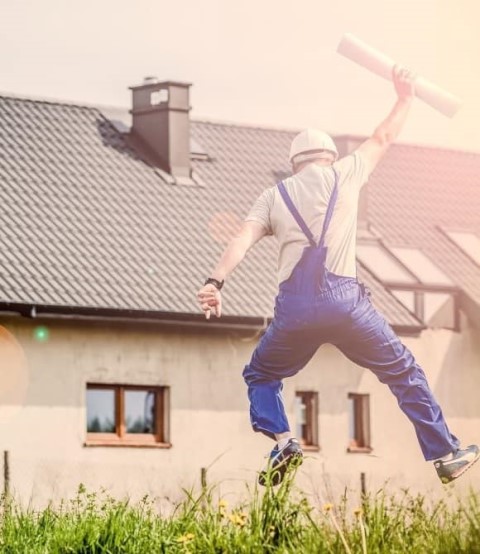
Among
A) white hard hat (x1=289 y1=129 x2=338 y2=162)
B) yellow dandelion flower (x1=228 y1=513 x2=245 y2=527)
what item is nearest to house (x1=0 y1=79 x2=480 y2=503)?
yellow dandelion flower (x1=228 y1=513 x2=245 y2=527)

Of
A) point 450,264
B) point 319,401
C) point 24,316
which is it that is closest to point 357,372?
point 319,401

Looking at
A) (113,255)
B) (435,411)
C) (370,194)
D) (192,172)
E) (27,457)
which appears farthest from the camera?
(370,194)

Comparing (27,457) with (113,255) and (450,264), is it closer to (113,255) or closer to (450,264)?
(113,255)

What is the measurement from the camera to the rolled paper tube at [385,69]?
1316 cm

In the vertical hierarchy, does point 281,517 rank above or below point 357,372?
below

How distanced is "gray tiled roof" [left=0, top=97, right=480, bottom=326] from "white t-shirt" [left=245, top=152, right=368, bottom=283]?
1762 cm

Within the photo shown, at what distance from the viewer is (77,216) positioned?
1310 inches

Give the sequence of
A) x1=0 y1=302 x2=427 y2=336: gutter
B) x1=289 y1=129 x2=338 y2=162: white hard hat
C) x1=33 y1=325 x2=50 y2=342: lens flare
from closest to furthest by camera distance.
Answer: x1=289 y1=129 x2=338 y2=162: white hard hat < x1=0 y1=302 x2=427 y2=336: gutter < x1=33 y1=325 x2=50 y2=342: lens flare

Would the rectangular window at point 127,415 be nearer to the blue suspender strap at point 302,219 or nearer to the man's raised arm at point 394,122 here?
the man's raised arm at point 394,122

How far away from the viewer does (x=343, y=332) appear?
1288 cm

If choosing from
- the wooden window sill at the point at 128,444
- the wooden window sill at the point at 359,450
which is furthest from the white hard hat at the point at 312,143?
the wooden window sill at the point at 359,450

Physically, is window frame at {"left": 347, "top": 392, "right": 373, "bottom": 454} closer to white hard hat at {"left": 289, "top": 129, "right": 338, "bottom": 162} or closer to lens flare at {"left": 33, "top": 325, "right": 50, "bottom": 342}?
lens flare at {"left": 33, "top": 325, "right": 50, "bottom": 342}

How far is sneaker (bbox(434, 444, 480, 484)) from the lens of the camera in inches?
503

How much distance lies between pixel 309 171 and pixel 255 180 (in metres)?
23.4
